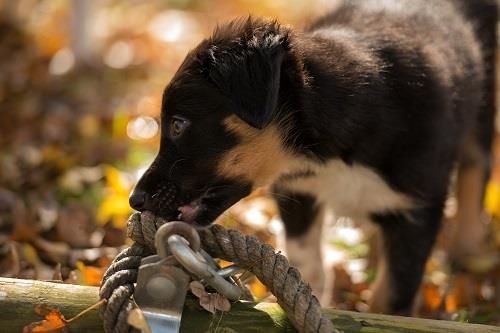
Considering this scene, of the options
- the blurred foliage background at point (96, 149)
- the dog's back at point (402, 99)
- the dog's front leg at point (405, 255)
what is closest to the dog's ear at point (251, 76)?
the dog's back at point (402, 99)

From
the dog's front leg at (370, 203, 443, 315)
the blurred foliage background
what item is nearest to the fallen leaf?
the blurred foliage background

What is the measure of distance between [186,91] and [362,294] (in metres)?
1.72

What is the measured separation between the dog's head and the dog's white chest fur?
489 millimetres

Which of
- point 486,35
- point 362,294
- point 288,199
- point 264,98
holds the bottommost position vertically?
point 362,294

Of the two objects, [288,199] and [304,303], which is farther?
[288,199]

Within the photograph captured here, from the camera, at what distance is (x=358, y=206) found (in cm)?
405

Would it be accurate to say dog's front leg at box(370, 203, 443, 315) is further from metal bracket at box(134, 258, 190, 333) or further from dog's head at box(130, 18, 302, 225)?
metal bracket at box(134, 258, 190, 333)

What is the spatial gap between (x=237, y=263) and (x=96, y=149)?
3353 millimetres

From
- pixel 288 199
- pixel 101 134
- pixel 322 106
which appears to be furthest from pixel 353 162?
pixel 101 134

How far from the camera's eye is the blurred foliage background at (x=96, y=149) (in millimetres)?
4391

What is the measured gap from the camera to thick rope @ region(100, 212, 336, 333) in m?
2.56

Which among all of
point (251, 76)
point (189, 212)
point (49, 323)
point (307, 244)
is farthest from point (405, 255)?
point (49, 323)

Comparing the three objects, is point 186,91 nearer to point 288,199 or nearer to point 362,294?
point 288,199

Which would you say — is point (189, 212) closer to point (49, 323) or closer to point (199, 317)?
point (199, 317)
